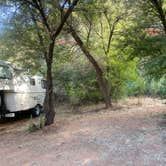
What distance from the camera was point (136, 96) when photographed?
18.5m

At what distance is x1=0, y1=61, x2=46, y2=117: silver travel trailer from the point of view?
12.8m

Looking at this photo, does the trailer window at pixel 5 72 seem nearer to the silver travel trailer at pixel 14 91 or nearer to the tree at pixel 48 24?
the silver travel trailer at pixel 14 91

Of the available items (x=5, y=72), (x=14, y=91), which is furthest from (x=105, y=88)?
(x=5, y=72)

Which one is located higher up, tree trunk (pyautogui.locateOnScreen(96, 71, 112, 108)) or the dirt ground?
tree trunk (pyautogui.locateOnScreen(96, 71, 112, 108))

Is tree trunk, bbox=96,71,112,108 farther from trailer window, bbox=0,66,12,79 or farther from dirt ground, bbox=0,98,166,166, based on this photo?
dirt ground, bbox=0,98,166,166

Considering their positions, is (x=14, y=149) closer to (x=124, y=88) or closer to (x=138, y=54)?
(x=138, y=54)

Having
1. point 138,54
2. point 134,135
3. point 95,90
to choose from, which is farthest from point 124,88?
point 134,135

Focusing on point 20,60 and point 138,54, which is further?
point 20,60

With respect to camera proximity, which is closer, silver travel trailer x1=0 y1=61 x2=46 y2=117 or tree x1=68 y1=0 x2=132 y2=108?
silver travel trailer x1=0 y1=61 x2=46 y2=117

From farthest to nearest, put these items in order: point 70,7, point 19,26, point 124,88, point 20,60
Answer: point 124,88 → point 20,60 → point 19,26 → point 70,7

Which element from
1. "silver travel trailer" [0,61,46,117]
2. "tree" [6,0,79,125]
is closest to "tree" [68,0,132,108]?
"tree" [6,0,79,125]

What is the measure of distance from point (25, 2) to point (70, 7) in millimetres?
1474

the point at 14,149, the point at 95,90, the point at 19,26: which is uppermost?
the point at 19,26

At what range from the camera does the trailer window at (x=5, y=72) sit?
12538mm
